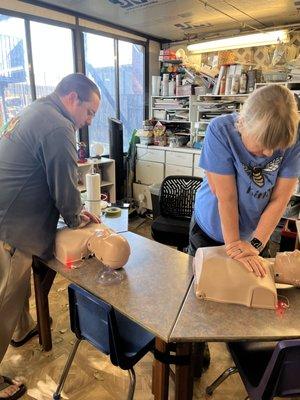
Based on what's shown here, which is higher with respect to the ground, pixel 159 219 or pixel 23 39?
pixel 23 39

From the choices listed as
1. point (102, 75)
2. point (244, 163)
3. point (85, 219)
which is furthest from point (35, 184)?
point (102, 75)

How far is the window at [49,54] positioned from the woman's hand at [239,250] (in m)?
2.99

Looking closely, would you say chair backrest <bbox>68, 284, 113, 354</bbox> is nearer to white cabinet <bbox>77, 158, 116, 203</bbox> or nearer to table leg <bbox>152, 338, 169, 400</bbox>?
table leg <bbox>152, 338, 169, 400</bbox>

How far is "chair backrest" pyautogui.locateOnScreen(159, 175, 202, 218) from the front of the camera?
8.53 ft

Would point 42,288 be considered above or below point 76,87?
below

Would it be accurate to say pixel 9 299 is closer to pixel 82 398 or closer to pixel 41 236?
pixel 41 236

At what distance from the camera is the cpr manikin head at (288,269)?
1.18 m

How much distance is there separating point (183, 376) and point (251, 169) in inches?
34.2

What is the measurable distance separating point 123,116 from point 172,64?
1.01m

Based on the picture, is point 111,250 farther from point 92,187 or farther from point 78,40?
point 78,40

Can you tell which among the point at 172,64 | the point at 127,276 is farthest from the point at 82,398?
the point at 172,64

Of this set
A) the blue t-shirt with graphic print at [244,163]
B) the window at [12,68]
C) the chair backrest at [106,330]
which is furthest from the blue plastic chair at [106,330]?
the window at [12,68]

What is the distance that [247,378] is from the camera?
1159 millimetres

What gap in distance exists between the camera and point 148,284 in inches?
51.5
